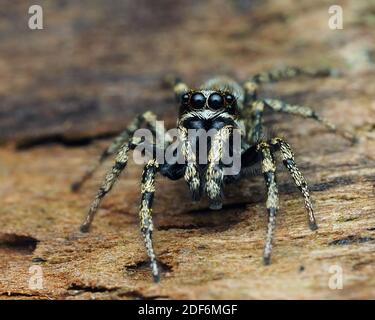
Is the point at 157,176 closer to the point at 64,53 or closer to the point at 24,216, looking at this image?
the point at 24,216

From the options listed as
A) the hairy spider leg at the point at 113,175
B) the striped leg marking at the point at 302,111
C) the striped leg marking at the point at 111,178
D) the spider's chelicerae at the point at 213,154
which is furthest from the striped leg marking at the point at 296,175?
the striped leg marking at the point at 111,178

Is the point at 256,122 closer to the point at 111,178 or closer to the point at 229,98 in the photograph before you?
the point at 229,98

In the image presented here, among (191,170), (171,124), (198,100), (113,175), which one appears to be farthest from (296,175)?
(171,124)

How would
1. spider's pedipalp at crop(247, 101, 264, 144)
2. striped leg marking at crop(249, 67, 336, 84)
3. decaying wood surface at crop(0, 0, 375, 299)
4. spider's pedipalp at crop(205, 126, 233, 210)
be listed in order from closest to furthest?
1. decaying wood surface at crop(0, 0, 375, 299)
2. spider's pedipalp at crop(205, 126, 233, 210)
3. spider's pedipalp at crop(247, 101, 264, 144)
4. striped leg marking at crop(249, 67, 336, 84)

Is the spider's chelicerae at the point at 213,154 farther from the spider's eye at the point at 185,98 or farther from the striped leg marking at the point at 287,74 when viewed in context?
the striped leg marking at the point at 287,74

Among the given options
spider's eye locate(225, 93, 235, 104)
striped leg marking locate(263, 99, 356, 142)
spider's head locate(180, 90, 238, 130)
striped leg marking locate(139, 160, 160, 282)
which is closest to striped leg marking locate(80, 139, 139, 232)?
striped leg marking locate(139, 160, 160, 282)

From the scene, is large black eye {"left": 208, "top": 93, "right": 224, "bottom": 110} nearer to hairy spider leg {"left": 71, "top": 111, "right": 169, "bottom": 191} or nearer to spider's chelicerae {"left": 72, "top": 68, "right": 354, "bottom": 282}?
spider's chelicerae {"left": 72, "top": 68, "right": 354, "bottom": 282}
